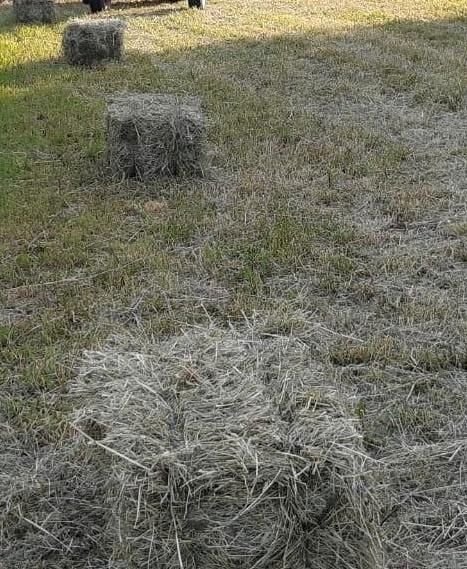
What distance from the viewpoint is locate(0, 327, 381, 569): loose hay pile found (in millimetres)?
2236

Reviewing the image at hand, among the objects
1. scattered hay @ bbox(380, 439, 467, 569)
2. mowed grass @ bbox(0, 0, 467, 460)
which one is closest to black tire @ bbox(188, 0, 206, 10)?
mowed grass @ bbox(0, 0, 467, 460)

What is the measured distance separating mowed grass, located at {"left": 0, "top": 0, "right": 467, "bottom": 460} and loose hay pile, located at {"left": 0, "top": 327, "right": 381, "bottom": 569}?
33.2 inches

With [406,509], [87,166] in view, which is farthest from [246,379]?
[87,166]

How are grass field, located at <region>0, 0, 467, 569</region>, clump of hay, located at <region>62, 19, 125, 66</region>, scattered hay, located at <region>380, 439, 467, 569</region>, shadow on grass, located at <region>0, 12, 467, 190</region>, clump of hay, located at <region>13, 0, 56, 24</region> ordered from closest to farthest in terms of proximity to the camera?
A: 1. scattered hay, located at <region>380, 439, 467, 569</region>
2. grass field, located at <region>0, 0, 467, 569</region>
3. shadow on grass, located at <region>0, 12, 467, 190</region>
4. clump of hay, located at <region>62, 19, 125, 66</region>
5. clump of hay, located at <region>13, 0, 56, 24</region>

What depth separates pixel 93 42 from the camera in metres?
10.3

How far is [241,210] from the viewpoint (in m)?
5.69

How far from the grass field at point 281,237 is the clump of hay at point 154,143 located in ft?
0.62

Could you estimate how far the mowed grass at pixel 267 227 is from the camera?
3.92 meters

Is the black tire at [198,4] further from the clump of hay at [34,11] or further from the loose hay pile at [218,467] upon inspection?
the loose hay pile at [218,467]

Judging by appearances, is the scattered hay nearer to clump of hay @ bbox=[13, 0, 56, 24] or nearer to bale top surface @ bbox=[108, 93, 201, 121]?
bale top surface @ bbox=[108, 93, 201, 121]

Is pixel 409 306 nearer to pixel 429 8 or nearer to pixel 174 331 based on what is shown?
pixel 174 331

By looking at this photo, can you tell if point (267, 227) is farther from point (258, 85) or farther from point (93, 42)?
point (93, 42)

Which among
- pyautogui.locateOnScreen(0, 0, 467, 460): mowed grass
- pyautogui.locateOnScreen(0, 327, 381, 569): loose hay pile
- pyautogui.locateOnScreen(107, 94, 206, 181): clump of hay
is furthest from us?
pyautogui.locateOnScreen(107, 94, 206, 181): clump of hay

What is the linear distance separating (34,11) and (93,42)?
3910 millimetres
